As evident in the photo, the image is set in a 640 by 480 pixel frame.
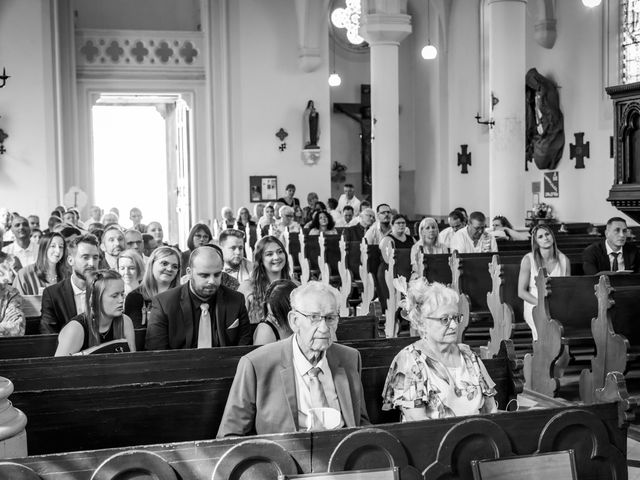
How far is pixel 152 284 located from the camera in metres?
5.86

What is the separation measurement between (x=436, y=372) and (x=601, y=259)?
202 inches

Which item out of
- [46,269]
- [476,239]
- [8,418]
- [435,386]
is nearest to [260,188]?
[476,239]

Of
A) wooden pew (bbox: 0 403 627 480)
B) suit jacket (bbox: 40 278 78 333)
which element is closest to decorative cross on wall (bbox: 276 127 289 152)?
suit jacket (bbox: 40 278 78 333)

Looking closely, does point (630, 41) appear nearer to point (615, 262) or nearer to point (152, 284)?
point (615, 262)

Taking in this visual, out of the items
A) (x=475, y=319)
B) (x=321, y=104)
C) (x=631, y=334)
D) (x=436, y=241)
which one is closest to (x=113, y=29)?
(x=321, y=104)

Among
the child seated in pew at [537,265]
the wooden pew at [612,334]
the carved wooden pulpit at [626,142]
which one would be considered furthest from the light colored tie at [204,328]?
the carved wooden pulpit at [626,142]

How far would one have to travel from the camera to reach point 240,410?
11.7 feet

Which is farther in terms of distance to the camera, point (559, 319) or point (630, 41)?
point (630, 41)

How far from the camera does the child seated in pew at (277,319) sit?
14.9 feet

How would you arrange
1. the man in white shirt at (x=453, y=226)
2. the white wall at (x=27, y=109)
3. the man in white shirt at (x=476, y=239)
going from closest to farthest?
1. the man in white shirt at (x=476, y=239)
2. the man in white shirt at (x=453, y=226)
3. the white wall at (x=27, y=109)

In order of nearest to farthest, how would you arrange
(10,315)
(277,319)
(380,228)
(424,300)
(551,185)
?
(424,300), (277,319), (10,315), (380,228), (551,185)

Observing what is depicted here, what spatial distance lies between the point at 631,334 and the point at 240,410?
166 inches

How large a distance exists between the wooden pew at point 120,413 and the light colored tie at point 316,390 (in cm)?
40

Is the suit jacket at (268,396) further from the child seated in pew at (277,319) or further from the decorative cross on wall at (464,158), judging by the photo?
the decorative cross on wall at (464,158)
